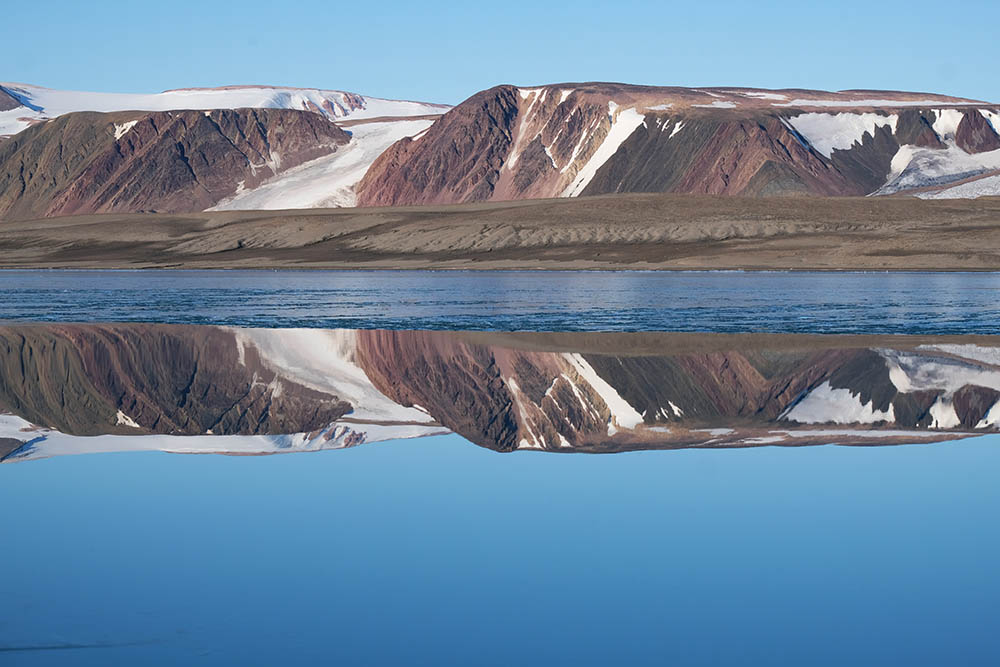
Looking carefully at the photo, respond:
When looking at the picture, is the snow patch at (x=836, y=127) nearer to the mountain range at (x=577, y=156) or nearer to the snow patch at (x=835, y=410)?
the mountain range at (x=577, y=156)

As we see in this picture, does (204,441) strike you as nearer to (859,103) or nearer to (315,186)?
(859,103)

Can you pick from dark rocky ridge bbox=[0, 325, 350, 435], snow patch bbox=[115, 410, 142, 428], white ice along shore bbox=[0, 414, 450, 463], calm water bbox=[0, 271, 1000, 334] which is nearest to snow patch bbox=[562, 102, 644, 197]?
calm water bbox=[0, 271, 1000, 334]

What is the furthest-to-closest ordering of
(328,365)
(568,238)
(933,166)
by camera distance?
1. (933,166)
2. (568,238)
3. (328,365)

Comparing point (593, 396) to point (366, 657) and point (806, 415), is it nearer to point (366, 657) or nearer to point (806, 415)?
point (806, 415)

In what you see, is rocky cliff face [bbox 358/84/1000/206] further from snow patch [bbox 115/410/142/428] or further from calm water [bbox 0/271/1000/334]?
snow patch [bbox 115/410/142/428]

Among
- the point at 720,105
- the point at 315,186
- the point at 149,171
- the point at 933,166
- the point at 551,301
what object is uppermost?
the point at 551,301

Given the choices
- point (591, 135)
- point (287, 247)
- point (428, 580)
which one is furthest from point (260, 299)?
point (591, 135)

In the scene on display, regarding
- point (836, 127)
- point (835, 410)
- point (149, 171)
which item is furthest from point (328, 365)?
point (149, 171)
